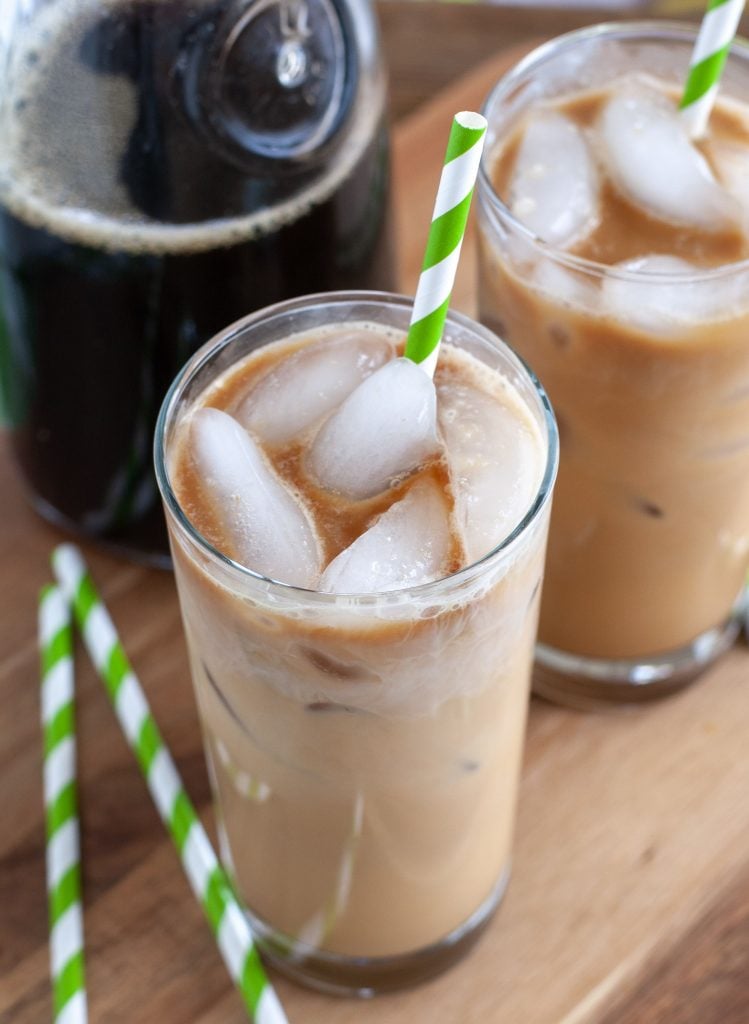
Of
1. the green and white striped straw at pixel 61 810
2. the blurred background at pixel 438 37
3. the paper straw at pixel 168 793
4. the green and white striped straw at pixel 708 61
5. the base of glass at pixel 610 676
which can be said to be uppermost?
the green and white striped straw at pixel 708 61

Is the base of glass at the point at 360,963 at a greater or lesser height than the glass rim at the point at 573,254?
lesser

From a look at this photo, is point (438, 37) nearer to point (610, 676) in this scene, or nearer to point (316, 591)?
point (610, 676)

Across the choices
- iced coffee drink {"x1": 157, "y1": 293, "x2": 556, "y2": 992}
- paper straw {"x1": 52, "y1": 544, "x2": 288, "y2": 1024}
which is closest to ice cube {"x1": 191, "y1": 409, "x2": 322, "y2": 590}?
iced coffee drink {"x1": 157, "y1": 293, "x2": 556, "y2": 992}

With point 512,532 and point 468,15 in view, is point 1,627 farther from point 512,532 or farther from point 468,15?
point 468,15

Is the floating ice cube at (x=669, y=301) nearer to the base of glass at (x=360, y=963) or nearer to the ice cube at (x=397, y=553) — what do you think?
the ice cube at (x=397, y=553)

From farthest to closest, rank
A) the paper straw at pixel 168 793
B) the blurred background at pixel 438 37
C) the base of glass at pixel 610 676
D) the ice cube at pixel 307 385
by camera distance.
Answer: the blurred background at pixel 438 37 < the base of glass at pixel 610 676 < the paper straw at pixel 168 793 < the ice cube at pixel 307 385

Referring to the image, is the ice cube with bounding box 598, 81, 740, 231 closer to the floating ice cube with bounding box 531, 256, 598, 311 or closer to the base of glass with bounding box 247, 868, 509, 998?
the floating ice cube with bounding box 531, 256, 598, 311

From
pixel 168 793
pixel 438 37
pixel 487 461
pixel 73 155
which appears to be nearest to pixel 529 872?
pixel 168 793

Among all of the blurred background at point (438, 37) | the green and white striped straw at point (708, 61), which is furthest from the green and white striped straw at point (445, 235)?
the blurred background at point (438, 37)

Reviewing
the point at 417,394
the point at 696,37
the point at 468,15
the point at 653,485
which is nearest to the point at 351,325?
the point at 417,394
